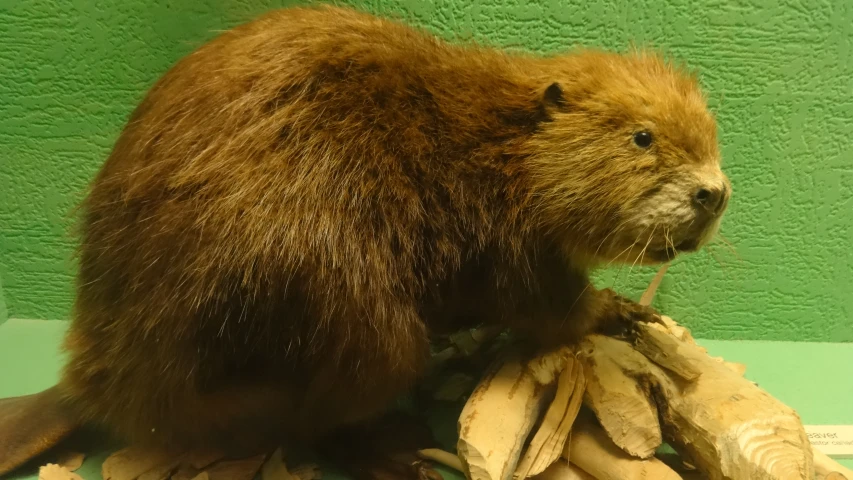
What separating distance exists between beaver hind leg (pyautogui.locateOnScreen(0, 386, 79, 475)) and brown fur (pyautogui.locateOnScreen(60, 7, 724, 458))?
2.9 inches

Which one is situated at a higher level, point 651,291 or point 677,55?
point 677,55

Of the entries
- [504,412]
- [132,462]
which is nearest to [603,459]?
[504,412]

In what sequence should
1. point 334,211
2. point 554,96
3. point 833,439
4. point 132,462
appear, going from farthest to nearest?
point 833,439, point 132,462, point 554,96, point 334,211

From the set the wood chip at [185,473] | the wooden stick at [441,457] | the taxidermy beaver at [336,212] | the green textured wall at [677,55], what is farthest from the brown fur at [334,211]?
the green textured wall at [677,55]

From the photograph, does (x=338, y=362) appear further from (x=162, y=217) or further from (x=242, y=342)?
(x=162, y=217)

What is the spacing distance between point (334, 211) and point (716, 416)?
77cm

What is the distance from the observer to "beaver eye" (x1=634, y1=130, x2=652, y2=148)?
1137 millimetres

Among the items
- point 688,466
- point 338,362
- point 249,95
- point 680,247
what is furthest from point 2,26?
point 688,466

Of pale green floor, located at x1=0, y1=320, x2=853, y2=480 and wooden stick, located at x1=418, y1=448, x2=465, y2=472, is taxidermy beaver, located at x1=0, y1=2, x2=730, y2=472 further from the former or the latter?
pale green floor, located at x1=0, y1=320, x2=853, y2=480

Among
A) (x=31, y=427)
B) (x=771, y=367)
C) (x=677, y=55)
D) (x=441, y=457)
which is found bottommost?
(x=771, y=367)

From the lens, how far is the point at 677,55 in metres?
1.70

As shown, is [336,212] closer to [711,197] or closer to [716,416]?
[711,197]

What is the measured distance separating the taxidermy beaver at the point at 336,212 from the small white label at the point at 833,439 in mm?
658

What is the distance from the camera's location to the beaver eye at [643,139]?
1.14 m
